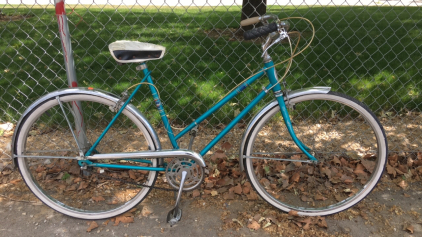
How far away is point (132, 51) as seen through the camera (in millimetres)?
2150

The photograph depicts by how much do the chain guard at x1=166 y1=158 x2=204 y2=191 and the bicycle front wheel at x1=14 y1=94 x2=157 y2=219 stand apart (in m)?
0.13

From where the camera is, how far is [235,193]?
2.83m

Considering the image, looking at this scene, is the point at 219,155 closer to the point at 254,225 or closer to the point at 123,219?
the point at 254,225

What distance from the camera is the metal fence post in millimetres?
2400

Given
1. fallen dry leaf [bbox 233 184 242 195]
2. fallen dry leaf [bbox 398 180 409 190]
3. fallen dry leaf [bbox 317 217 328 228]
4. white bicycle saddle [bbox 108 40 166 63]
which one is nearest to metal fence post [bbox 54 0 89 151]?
white bicycle saddle [bbox 108 40 166 63]

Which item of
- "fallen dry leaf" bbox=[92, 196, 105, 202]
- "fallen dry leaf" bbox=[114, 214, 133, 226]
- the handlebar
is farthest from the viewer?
"fallen dry leaf" bbox=[92, 196, 105, 202]

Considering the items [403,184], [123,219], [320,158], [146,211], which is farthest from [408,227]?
[123,219]

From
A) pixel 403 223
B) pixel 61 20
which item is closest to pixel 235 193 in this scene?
pixel 403 223

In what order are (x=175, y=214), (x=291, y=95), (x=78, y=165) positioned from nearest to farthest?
(x=291, y=95), (x=175, y=214), (x=78, y=165)

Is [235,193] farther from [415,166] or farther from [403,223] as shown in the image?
[415,166]

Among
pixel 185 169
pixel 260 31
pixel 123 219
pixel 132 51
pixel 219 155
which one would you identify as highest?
pixel 132 51

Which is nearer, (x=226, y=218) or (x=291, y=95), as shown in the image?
(x=291, y=95)

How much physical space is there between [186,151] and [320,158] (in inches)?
57.1

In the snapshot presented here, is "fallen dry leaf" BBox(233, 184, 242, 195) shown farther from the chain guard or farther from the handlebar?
the handlebar
